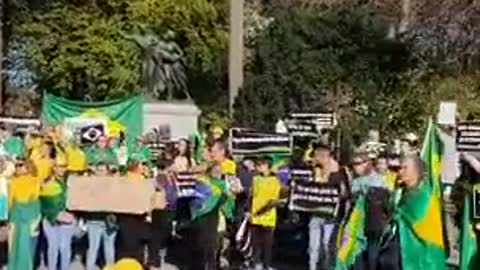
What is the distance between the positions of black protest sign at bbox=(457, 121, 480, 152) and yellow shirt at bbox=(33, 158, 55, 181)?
4.60 metres

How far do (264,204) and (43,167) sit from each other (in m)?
2.64

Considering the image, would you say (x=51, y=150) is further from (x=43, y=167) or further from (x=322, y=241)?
(x=322, y=241)

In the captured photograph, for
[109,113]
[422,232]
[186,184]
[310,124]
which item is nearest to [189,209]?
[186,184]

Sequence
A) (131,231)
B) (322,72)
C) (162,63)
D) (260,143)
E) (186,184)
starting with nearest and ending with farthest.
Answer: (131,231) < (186,184) < (260,143) < (322,72) < (162,63)

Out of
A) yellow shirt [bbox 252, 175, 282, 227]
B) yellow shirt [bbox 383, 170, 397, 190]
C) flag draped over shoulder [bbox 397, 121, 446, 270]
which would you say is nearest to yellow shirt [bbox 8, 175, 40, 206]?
yellow shirt [bbox 252, 175, 282, 227]

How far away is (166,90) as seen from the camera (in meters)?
41.9

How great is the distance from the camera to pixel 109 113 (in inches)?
1048

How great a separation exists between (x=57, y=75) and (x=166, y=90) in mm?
3452

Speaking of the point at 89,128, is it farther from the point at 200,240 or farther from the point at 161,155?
the point at 200,240

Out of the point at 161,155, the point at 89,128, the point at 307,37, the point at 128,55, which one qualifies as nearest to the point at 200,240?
the point at 161,155

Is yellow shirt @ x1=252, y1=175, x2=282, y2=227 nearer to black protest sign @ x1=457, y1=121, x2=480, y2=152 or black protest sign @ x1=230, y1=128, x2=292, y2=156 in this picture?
black protest sign @ x1=230, y1=128, x2=292, y2=156

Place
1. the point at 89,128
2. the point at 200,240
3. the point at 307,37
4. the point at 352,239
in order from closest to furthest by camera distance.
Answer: the point at 352,239, the point at 200,240, the point at 89,128, the point at 307,37

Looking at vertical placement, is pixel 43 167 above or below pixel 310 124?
below

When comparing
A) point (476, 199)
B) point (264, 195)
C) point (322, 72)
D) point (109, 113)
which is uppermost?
point (322, 72)
